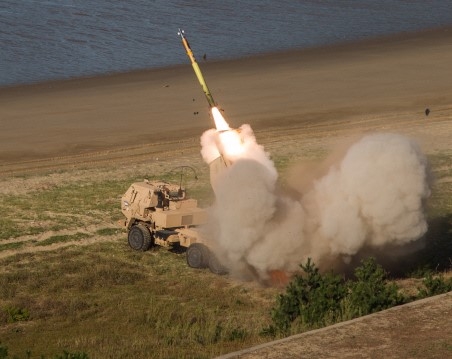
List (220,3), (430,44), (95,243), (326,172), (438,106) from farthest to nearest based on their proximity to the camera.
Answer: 1. (220,3)
2. (430,44)
3. (438,106)
4. (95,243)
5. (326,172)

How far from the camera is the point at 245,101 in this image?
6181 centimetres

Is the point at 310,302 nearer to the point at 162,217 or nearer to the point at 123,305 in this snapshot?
the point at 123,305

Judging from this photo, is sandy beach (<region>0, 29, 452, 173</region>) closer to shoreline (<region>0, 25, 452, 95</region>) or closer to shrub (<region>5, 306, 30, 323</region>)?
shoreline (<region>0, 25, 452, 95</region>)

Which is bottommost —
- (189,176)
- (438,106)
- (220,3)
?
(189,176)

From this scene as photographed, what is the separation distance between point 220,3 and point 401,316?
227 ft

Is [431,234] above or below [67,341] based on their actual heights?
above

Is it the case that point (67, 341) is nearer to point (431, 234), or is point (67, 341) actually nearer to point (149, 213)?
Result: point (149, 213)

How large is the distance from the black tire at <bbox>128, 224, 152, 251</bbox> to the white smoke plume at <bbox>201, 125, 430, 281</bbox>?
307cm

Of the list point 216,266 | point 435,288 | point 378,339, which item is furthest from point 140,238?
point 378,339

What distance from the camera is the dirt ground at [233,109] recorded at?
48625 mm

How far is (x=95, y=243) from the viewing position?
116ft

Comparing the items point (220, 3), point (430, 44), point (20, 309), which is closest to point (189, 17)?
point (220, 3)

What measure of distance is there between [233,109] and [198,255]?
2780 centimetres

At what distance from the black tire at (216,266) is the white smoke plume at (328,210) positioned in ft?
1.17
